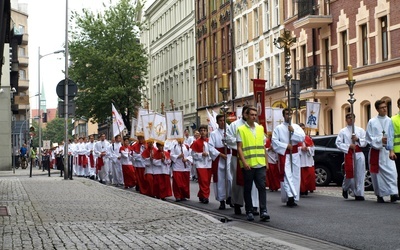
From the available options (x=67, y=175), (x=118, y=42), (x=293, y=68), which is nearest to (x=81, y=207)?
(x=67, y=175)

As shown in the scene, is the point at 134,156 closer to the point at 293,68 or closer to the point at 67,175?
the point at 67,175

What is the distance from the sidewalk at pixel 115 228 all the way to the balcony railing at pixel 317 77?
82.5ft

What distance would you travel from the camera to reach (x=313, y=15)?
45.0 metres

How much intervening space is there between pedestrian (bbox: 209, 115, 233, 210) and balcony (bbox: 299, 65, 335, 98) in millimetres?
24762

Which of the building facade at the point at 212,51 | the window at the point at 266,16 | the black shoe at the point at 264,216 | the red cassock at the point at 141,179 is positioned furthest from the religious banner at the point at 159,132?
the building facade at the point at 212,51

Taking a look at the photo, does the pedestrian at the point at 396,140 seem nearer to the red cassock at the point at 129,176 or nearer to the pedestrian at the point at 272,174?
the pedestrian at the point at 272,174

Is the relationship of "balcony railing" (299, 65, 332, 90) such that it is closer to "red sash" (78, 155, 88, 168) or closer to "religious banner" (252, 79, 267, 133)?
"red sash" (78, 155, 88, 168)

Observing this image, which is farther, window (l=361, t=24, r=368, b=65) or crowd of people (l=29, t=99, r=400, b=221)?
window (l=361, t=24, r=368, b=65)

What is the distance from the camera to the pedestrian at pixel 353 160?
68.3ft

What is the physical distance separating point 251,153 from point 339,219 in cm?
164

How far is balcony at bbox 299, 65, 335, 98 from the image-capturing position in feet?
147

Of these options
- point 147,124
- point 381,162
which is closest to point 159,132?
point 147,124

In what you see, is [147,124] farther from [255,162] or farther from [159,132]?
[255,162]

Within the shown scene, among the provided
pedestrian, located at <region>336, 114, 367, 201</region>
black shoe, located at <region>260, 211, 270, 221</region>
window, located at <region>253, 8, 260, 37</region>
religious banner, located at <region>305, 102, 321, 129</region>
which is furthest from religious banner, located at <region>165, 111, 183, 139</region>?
window, located at <region>253, 8, 260, 37</region>
